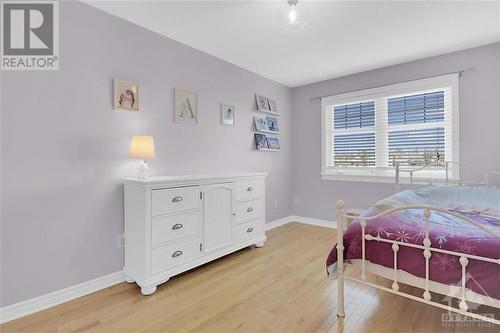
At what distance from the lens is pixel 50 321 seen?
1646mm

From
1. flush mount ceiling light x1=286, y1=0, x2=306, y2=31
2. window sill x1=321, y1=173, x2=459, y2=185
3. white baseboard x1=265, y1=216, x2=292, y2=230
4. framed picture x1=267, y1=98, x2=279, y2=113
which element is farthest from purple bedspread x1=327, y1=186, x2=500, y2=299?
framed picture x1=267, y1=98, x2=279, y2=113

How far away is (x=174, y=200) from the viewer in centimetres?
213

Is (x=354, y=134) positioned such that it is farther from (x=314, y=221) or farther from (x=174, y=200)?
(x=174, y=200)

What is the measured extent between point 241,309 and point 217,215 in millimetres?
951

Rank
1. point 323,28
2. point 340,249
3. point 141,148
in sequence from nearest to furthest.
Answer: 1. point 340,249
2. point 141,148
3. point 323,28

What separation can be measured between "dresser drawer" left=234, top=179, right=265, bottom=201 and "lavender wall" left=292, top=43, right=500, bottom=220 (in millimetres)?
1356

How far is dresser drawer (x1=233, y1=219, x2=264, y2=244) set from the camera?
2.73 meters

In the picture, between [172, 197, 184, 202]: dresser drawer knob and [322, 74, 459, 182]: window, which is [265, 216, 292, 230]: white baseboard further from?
[172, 197, 184, 202]: dresser drawer knob

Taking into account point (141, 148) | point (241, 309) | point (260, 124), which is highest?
point (260, 124)

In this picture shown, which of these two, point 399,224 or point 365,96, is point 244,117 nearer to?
point 365,96

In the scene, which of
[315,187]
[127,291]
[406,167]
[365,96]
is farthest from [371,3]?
[127,291]

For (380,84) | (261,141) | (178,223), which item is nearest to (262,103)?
(261,141)

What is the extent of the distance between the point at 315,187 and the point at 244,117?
5.41ft

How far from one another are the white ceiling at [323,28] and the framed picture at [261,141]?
1.00 m
